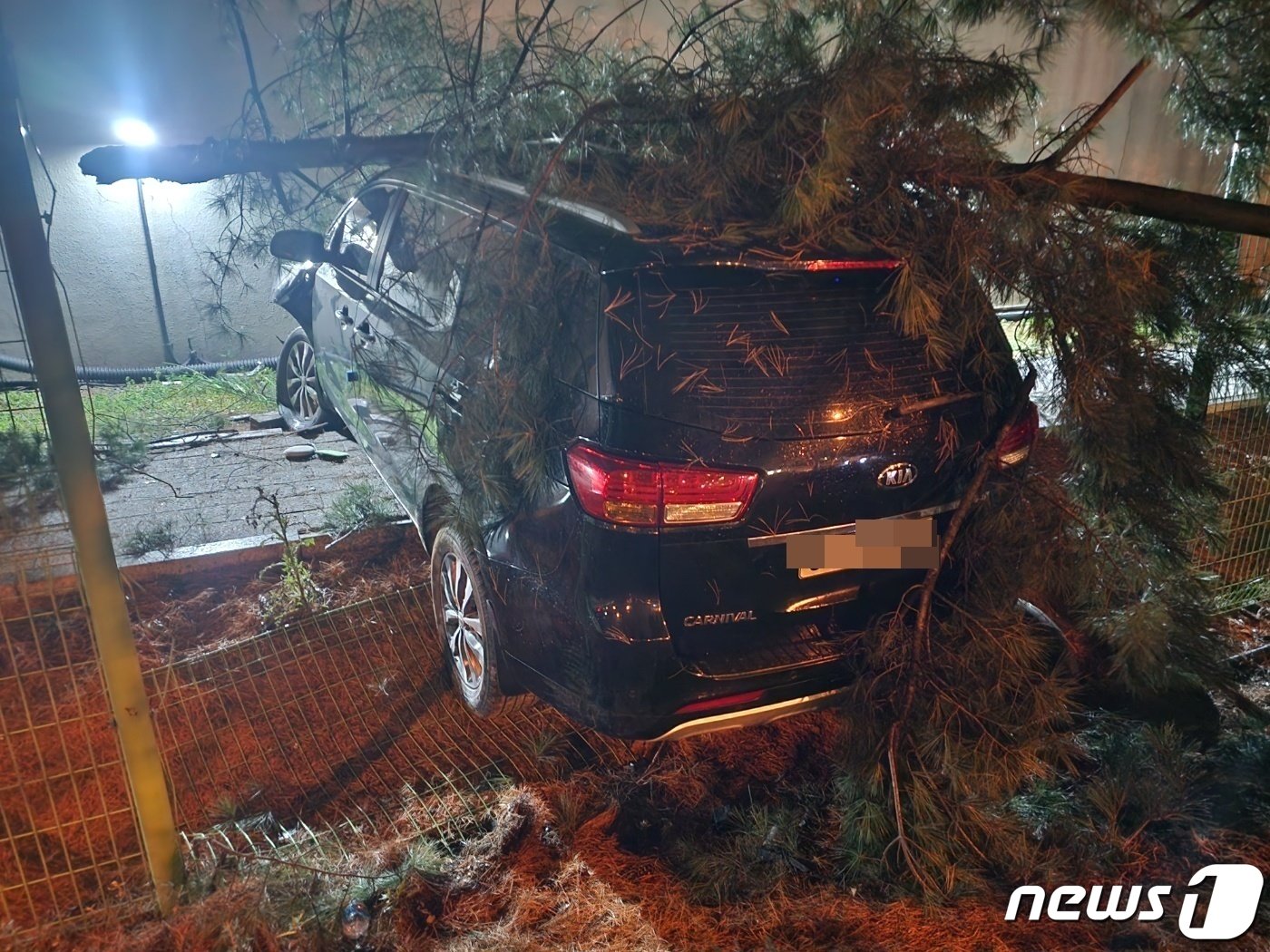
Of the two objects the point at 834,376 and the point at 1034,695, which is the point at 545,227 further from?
the point at 1034,695

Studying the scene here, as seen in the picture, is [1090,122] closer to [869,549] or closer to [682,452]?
[869,549]

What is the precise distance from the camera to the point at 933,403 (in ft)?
9.68

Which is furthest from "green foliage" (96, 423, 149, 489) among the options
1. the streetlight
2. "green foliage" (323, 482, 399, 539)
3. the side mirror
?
the streetlight

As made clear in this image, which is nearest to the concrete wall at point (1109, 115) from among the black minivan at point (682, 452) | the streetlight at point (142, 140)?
the black minivan at point (682, 452)

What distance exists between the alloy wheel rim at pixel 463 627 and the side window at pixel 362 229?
5.92 ft

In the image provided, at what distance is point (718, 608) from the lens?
278cm

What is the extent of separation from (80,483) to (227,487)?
11.4 ft

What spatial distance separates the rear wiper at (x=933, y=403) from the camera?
9.48 feet

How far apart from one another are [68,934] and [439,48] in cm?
357

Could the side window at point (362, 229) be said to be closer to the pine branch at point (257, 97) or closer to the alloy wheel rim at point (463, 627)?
the pine branch at point (257, 97)

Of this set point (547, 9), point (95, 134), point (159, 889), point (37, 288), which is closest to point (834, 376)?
point (547, 9)

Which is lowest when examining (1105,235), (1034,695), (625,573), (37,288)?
(1034,695)

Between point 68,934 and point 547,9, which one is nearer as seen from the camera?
point 68,934

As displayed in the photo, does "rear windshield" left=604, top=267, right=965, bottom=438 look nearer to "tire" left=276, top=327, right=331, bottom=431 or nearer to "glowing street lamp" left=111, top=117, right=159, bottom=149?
"tire" left=276, top=327, right=331, bottom=431
